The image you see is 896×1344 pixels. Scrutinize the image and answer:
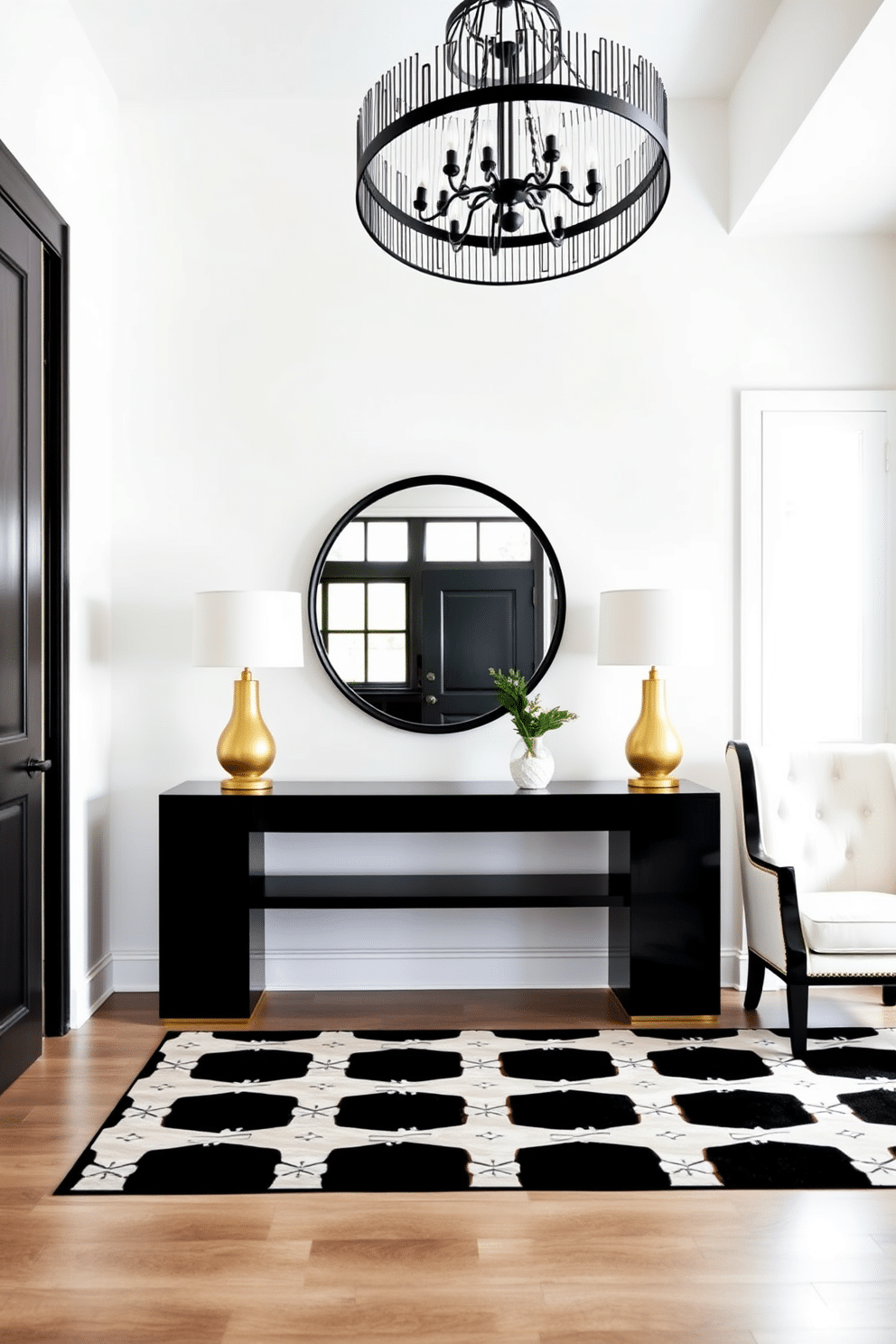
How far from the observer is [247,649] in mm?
3512

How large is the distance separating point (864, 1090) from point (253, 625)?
2.31 meters

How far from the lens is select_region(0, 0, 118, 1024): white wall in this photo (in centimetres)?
328

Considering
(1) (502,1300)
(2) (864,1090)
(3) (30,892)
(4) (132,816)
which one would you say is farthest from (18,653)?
(2) (864,1090)

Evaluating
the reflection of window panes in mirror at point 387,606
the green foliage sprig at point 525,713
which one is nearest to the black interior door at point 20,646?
the reflection of window panes in mirror at point 387,606

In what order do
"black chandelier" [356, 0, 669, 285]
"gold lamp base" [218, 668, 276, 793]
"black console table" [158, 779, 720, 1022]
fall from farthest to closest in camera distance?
"gold lamp base" [218, 668, 276, 793] < "black console table" [158, 779, 720, 1022] < "black chandelier" [356, 0, 669, 285]

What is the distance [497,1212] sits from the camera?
2252 millimetres

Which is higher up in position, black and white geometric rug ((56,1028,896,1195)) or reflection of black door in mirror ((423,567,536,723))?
reflection of black door in mirror ((423,567,536,723))

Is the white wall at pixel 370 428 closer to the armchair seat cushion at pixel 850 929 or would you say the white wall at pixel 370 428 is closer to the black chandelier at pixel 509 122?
the armchair seat cushion at pixel 850 929

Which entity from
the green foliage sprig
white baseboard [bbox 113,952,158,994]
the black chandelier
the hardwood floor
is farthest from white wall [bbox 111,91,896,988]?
the hardwood floor

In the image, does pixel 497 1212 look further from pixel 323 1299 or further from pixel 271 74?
pixel 271 74

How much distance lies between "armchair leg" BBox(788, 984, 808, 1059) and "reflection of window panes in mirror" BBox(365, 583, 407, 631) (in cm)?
181

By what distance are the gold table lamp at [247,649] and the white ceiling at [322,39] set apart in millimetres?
1895

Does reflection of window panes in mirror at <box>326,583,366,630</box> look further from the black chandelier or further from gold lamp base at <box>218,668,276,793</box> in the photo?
the black chandelier

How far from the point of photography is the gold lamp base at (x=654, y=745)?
365cm
